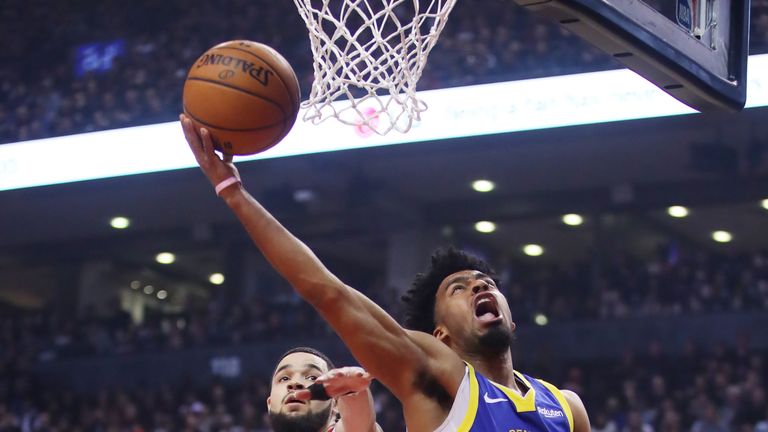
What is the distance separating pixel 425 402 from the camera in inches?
108

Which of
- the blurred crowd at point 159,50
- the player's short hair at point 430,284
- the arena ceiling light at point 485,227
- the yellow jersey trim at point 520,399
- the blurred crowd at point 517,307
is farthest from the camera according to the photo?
the arena ceiling light at point 485,227

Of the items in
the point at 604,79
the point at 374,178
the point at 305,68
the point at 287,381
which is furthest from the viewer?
the point at 374,178

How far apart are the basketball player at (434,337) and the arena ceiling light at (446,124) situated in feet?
25.0

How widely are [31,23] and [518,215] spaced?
7.10 m

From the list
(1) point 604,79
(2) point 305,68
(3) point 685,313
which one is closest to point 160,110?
(2) point 305,68

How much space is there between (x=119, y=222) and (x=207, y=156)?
1372cm

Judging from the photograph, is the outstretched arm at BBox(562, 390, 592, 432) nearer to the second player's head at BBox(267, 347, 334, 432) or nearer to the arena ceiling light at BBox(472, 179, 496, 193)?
the second player's head at BBox(267, 347, 334, 432)

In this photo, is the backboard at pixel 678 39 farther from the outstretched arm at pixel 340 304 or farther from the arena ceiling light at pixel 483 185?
the arena ceiling light at pixel 483 185

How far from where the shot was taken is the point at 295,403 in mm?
3498

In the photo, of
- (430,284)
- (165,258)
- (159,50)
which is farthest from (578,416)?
(165,258)

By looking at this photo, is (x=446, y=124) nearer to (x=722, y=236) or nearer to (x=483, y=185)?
(x=483, y=185)

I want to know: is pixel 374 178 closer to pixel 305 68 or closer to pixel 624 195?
pixel 305 68

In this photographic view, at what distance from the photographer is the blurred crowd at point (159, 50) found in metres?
11.7

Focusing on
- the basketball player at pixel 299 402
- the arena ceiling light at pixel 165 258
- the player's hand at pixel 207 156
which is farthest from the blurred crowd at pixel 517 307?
the player's hand at pixel 207 156
